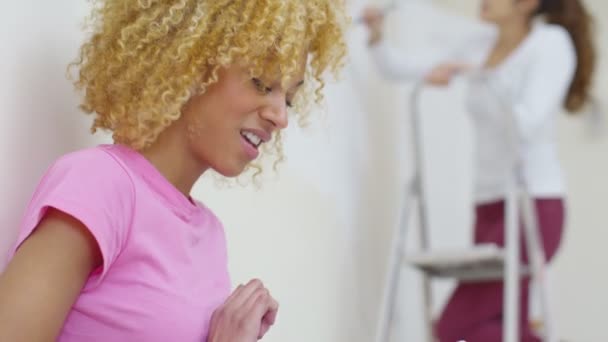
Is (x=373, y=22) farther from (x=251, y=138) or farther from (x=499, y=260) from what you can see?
(x=251, y=138)

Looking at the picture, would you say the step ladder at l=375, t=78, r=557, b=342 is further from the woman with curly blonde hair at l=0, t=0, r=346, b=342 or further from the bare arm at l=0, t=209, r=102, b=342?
the bare arm at l=0, t=209, r=102, b=342

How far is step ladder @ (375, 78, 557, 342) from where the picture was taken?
7.07 ft

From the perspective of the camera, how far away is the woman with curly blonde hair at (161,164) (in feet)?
2.87

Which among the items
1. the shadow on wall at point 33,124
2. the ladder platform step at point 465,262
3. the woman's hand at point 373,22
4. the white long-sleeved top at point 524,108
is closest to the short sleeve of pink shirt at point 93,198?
the shadow on wall at point 33,124

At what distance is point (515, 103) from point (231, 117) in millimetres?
1526

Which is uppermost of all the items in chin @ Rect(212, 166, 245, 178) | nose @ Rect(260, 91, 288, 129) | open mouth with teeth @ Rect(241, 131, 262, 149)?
nose @ Rect(260, 91, 288, 129)

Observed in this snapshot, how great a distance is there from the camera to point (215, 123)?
101cm

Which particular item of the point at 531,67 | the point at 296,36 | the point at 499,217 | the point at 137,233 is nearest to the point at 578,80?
the point at 531,67

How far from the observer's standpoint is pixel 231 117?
39.9 inches

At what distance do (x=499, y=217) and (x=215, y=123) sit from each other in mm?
1526

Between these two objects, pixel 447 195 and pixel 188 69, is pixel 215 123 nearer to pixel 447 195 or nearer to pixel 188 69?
pixel 188 69

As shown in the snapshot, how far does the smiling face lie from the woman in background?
132 cm

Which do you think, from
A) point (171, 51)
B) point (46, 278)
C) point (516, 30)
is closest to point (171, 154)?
point (171, 51)

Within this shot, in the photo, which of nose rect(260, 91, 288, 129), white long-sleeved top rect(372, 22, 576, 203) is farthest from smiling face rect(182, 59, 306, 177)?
white long-sleeved top rect(372, 22, 576, 203)
